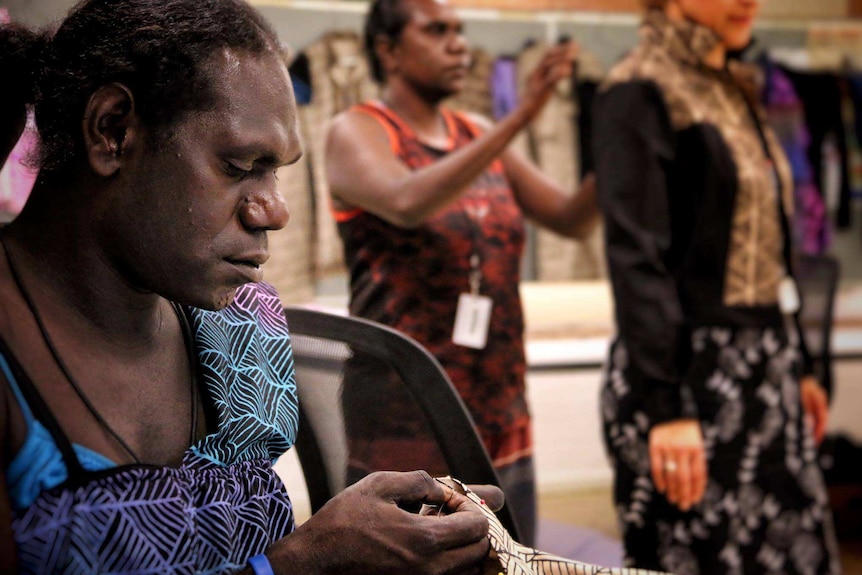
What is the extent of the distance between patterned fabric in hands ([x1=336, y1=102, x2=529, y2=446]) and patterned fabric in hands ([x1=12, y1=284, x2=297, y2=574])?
1.33 ft

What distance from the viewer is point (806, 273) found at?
87.4 inches

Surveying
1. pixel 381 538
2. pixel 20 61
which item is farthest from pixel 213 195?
pixel 381 538

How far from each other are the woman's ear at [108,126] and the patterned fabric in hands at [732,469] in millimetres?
1080

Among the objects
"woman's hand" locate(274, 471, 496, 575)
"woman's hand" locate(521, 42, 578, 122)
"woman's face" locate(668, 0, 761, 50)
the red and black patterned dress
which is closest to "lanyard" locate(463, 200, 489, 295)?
the red and black patterned dress

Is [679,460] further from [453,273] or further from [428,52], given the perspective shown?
[428,52]

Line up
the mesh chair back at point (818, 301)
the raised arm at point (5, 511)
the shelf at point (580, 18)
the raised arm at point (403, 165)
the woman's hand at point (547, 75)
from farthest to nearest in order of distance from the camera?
the shelf at point (580, 18) < the mesh chair back at point (818, 301) < the woman's hand at point (547, 75) < the raised arm at point (403, 165) < the raised arm at point (5, 511)

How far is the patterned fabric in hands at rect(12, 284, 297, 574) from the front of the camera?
53 centimetres

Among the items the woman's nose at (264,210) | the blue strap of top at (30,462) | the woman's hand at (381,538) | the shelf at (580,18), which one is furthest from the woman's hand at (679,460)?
the shelf at (580,18)

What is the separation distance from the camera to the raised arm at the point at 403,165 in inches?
47.5

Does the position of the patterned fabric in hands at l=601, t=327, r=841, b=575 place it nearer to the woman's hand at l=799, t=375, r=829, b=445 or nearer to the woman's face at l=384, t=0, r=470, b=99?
the woman's hand at l=799, t=375, r=829, b=445

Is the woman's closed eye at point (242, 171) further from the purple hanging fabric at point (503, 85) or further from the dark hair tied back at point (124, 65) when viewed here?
the purple hanging fabric at point (503, 85)

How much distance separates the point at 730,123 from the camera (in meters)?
1.55

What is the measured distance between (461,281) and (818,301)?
1187 millimetres

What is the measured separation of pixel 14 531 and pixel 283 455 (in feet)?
0.75
